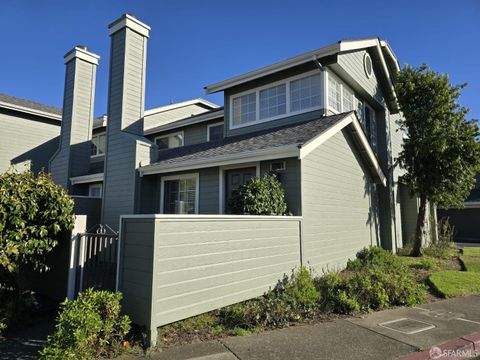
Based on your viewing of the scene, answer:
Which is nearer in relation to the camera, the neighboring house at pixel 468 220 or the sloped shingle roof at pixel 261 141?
the sloped shingle roof at pixel 261 141

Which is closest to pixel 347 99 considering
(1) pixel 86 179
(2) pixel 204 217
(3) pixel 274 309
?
(2) pixel 204 217

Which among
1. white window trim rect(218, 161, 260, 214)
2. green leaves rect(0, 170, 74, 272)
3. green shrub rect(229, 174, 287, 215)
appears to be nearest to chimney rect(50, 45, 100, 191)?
white window trim rect(218, 161, 260, 214)

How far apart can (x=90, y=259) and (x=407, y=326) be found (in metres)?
5.66

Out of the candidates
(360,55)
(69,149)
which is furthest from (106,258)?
(360,55)

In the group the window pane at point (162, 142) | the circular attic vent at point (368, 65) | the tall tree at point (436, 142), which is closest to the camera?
the tall tree at point (436, 142)

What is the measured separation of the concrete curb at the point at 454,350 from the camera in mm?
4141

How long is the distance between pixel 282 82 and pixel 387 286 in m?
7.43

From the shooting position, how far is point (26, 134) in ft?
52.5

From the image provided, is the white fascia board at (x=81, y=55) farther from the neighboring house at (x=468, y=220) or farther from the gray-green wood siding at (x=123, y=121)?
the neighboring house at (x=468, y=220)

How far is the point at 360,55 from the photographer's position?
1217cm

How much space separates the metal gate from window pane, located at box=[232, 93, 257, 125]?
7367 mm

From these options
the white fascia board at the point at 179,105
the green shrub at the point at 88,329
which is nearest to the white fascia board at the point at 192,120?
the white fascia board at the point at 179,105

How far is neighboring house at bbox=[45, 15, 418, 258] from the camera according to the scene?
8562 mm

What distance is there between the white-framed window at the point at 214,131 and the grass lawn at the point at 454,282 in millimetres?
9940
